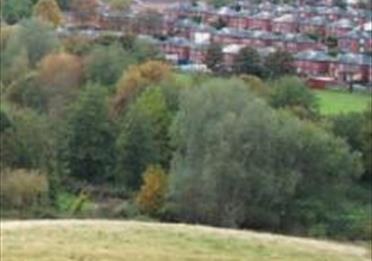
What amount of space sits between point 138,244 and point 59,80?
14314 millimetres

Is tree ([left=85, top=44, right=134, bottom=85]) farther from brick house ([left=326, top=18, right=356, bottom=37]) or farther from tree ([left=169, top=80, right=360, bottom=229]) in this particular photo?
brick house ([left=326, top=18, right=356, bottom=37])

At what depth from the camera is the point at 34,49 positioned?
32312mm

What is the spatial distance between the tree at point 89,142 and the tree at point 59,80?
4.18 feet

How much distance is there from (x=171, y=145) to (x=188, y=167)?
7.67 ft

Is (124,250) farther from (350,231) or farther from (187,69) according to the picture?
(187,69)

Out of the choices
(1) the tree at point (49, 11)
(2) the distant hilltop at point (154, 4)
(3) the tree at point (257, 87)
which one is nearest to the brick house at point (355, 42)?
(2) the distant hilltop at point (154, 4)

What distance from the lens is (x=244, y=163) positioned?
21.5 m

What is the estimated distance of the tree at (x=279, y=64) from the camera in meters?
33.5

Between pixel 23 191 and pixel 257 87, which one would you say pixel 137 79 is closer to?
pixel 257 87

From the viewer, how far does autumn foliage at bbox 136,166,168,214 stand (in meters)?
22.6

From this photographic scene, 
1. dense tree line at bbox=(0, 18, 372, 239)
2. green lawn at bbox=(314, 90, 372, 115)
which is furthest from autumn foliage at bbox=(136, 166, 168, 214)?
green lawn at bbox=(314, 90, 372, 115)

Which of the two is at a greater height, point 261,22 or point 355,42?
point 261,22

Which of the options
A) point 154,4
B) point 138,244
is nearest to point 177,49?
point 154,4

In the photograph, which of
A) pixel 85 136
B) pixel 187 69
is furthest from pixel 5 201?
pixel 187 69
